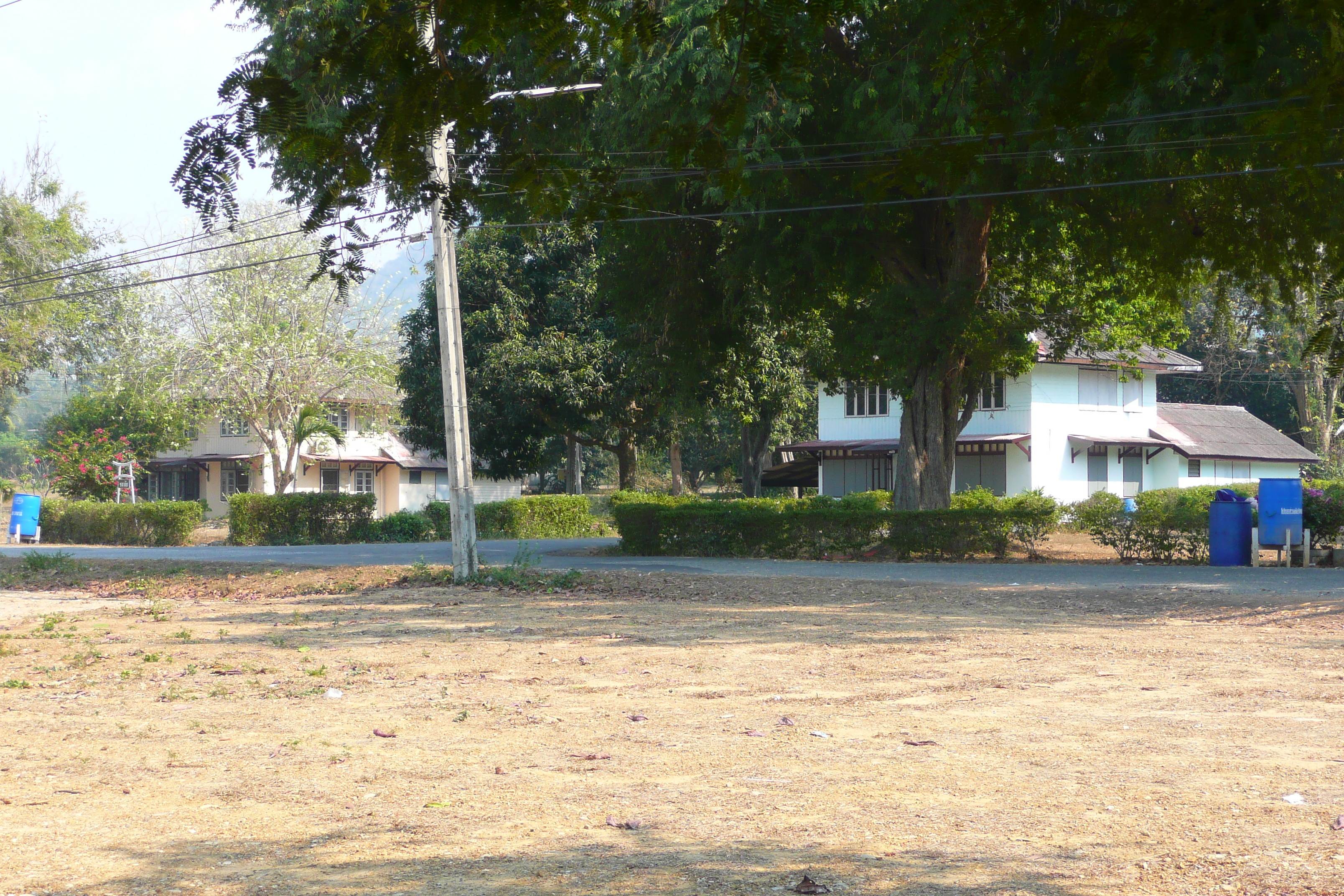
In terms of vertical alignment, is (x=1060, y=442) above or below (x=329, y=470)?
above

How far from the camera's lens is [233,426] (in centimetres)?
4731

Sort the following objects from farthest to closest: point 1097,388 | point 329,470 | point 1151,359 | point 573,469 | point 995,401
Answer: point 329,470 < point 573,469 < point 1151,359 < point 1097,388 < point 995,401

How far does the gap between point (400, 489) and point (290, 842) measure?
56735 mm

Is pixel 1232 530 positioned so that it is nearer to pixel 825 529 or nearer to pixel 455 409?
pixel 825 529

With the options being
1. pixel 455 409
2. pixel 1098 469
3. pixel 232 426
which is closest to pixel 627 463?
pixel 232 426

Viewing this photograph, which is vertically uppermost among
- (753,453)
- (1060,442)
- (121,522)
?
(1060,442)

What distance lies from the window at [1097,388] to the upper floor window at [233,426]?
3099cm

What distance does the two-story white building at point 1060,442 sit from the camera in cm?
4222

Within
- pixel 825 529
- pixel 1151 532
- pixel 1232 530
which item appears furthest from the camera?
pixel 825 529

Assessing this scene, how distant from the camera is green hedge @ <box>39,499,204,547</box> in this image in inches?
1362

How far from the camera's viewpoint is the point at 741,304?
75.9 feet

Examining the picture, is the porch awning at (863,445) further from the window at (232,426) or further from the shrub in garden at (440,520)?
the window at (232,426)

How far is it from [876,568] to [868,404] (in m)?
26.4

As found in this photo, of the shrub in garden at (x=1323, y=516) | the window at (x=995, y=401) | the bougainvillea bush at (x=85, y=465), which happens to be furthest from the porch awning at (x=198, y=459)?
the shrub in garden at (x=1323, y=516)
